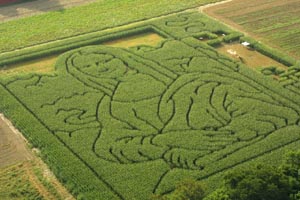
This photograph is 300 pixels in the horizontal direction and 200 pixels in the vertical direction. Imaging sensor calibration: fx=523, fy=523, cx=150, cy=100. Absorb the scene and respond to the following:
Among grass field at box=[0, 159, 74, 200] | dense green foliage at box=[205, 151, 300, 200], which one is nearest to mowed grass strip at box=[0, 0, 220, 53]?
grass field at box=[0, 159, 74, 200]

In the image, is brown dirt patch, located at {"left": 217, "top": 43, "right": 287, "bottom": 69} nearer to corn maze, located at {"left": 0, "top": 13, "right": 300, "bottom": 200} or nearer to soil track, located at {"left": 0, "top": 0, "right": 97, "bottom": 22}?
corn maze, located at {"left": 0, "top": 13, "right": 300, "bottom": 200}

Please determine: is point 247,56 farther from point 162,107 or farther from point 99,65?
point 99,65

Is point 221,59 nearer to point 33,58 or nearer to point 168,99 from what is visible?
point 168,99

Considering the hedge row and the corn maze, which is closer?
the corn maze

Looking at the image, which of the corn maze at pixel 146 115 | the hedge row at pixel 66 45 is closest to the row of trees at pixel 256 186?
the corn maze at pixel 146 115

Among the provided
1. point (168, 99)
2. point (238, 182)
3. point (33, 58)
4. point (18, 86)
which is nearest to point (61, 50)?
point (33, 58)

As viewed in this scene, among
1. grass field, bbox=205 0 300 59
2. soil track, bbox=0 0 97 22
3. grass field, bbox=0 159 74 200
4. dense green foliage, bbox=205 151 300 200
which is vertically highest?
soil track, bbox=0 0 97 22

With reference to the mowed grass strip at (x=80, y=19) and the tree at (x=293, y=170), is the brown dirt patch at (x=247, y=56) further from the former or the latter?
the tree at (x=293, y=170)
